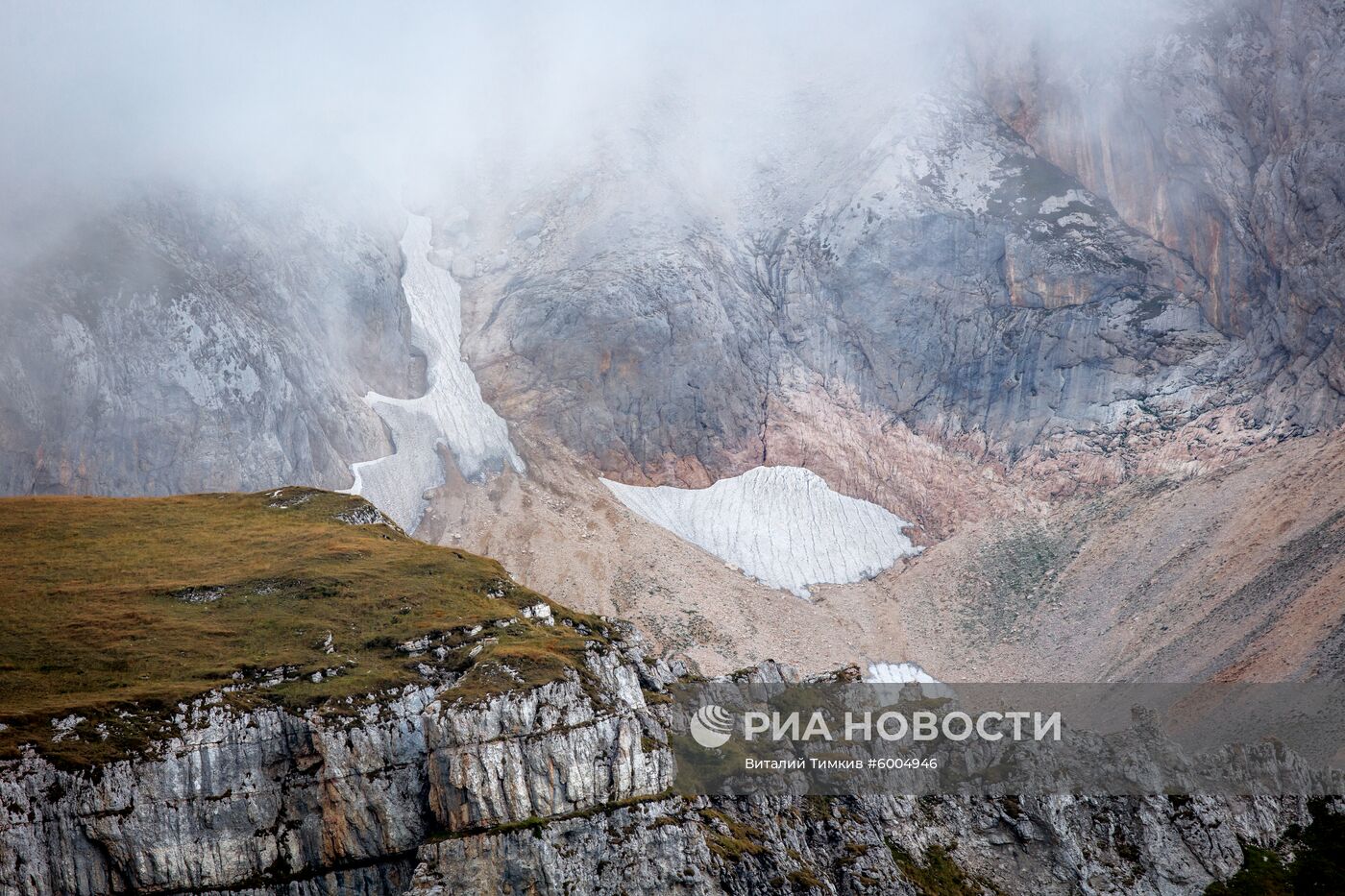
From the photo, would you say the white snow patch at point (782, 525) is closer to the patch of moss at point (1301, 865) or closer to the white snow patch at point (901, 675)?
the white snow patch at point (901, 675)

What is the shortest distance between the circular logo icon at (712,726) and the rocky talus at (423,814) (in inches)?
185

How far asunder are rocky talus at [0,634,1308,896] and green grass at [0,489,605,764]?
6.21ft

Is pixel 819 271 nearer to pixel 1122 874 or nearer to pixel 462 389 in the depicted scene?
pixel 462 389

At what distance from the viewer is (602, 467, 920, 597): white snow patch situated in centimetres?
15038

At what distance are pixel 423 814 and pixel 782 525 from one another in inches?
3833

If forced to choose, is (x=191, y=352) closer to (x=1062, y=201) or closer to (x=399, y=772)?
(x=399, y=772)

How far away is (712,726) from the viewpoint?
7700 centimetres

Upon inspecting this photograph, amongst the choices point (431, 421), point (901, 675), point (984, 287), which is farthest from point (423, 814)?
point (984, 287)

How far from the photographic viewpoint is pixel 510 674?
6738 cm

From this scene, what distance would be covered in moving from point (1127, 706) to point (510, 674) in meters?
68.2

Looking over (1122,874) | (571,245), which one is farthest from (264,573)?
(571,245)

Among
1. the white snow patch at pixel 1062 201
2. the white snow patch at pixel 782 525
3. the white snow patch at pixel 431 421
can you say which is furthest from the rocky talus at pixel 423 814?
the white snow patch at pixel 1062 201

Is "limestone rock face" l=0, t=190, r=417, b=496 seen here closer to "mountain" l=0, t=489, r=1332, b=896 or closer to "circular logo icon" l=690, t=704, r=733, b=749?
"mountain" l=0, t=489, r=1332, b=896

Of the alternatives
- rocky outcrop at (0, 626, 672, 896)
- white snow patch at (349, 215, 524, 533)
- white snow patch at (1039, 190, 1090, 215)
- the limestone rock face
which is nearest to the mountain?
rocky outcrop at (0, 626, 672, 896)
